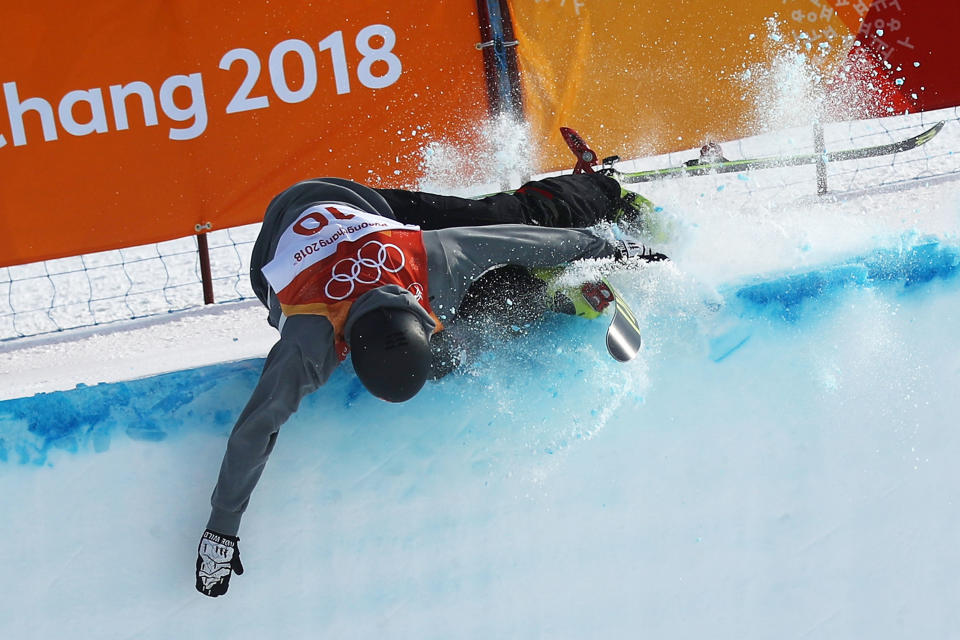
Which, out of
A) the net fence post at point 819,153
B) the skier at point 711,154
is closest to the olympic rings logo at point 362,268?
the skier at point 711,154

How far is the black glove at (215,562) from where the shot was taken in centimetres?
153

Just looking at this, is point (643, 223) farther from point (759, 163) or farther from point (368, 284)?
point (759, 163)

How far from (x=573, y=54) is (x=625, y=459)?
66.3 inches

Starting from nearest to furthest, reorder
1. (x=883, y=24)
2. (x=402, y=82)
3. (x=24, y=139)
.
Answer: (x=24, y=139) < (x=402, y=82) < (x=883, y=24)

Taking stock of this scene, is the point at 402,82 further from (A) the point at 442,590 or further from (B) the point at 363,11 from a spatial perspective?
(A) the point at 442,590

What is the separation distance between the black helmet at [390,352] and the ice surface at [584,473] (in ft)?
1.05

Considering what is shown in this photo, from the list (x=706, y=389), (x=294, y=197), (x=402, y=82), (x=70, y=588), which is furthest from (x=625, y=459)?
(x=402, y=82)

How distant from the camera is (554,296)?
6.02ft

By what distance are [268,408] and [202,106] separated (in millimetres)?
1675

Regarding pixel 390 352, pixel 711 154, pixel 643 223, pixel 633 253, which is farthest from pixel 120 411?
pixel 711 154

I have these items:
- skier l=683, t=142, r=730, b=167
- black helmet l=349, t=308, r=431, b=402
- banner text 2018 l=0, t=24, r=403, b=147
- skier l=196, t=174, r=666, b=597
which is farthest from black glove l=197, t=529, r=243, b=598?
skier l=683, t=142, r=730, b=167

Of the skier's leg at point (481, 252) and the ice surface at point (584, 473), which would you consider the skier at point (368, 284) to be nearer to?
the skier's leg at point (481, 252)

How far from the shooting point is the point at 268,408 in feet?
4.85

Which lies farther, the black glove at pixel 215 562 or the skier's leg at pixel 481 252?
the skier's leg at pixel 481 252
